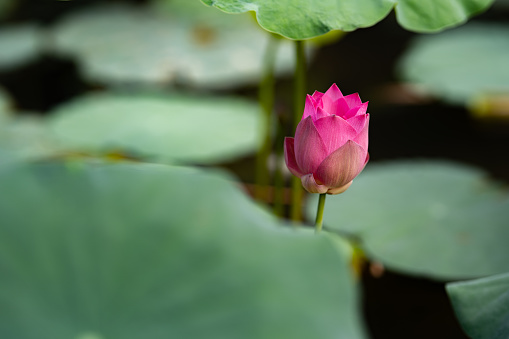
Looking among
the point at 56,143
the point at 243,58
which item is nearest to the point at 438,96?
the point at 243,58

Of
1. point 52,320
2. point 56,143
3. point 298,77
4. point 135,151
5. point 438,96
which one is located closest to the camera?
point 52,320

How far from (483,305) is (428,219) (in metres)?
0.65

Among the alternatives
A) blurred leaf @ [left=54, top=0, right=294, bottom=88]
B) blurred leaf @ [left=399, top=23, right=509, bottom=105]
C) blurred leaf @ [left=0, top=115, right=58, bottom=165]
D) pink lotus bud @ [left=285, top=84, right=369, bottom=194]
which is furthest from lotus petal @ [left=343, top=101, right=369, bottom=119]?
blurred leaf @ [left=54, top=0, right=294, bottom=88]

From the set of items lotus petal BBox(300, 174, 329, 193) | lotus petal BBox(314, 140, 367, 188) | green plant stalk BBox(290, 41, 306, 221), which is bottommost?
green plant stalk BBox(290, 41, 306, 221)

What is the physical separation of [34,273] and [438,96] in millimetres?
1510

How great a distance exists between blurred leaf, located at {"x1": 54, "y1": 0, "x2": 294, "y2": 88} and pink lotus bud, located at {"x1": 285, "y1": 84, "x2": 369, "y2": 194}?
1.59 m

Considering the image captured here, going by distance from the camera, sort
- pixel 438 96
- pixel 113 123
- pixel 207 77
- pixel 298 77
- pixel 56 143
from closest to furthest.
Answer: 1. pixel 298 77
2. pixel 113 123
3. pixel 56 143
4. pixel 438 96
5. pixel 207 77

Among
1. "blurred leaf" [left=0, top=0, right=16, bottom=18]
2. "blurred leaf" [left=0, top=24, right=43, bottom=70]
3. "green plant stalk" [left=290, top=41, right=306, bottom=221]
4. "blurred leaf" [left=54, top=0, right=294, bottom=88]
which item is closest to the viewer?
"green plant stalk" [left=290, top=41, right=306, bottom=221]

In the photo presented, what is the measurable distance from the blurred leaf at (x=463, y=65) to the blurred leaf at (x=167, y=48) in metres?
0.49

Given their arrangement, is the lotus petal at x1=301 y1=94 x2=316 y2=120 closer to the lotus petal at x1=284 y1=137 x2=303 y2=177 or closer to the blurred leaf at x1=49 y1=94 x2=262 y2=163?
the lotus petal at x1=284 y1=137 x2=303 y2=177

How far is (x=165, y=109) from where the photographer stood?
1.61 m

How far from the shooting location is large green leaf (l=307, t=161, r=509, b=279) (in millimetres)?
1058

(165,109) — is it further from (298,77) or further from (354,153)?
(354,153)

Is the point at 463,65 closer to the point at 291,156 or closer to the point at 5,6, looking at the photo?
the point at 291,156
